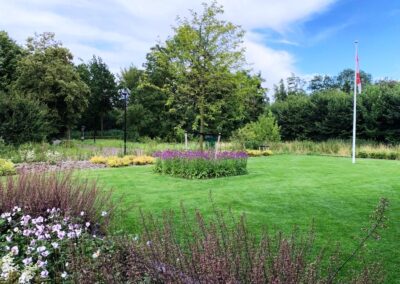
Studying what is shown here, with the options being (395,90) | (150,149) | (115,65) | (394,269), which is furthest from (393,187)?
(115,65)

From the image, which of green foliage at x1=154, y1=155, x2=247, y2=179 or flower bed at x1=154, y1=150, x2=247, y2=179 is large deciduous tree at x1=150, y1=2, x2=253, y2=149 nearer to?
Result: flower bed at x1=154, y1=150, x2=247, y2=179

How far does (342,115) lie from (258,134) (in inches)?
258

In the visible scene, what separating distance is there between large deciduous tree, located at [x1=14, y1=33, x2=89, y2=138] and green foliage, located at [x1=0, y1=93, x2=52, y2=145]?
736 cm

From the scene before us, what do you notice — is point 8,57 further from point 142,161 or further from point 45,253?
point 45,253

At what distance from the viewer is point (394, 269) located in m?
3.28

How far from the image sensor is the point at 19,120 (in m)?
16.3

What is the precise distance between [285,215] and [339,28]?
29.4 ft

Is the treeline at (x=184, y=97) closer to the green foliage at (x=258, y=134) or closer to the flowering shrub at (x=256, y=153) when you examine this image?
the green foliage at (x=258, y=134)

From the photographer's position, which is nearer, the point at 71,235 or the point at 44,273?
the point at 44,273

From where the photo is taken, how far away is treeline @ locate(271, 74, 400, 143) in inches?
834

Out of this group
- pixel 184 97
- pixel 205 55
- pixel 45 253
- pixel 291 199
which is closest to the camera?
pixel 45 253

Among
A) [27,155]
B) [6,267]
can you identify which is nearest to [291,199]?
[6,267]

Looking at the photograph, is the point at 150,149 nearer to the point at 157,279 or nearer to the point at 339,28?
the point at 339,28

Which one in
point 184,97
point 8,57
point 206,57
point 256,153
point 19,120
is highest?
point 8,57
